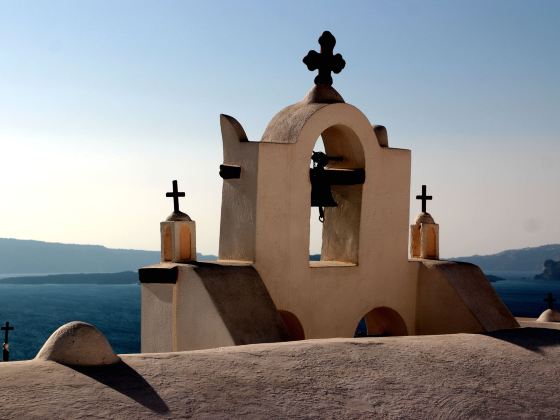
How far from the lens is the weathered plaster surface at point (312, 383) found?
829cm

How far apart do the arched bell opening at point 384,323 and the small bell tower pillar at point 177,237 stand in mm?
3377

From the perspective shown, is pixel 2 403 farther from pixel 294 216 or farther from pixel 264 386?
pixel 294 216

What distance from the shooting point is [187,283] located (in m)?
12.8

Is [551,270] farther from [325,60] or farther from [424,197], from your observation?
[325,60]

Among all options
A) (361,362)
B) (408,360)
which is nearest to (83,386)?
(361,362)

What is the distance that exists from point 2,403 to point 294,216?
6429 mm

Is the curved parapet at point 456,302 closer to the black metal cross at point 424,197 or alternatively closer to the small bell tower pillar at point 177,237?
the black metal cross at point 424,197

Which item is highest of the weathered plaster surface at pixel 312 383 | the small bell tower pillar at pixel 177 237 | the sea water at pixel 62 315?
the small bell tower pillar at pixel 177 237

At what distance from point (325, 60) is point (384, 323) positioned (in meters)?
4.48

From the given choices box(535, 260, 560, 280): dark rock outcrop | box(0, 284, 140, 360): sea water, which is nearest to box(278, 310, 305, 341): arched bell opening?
box(0, 284, 140, 360): sea water

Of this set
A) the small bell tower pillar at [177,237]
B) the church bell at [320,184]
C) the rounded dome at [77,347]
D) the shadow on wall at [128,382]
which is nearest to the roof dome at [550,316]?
the church bell at [320,184]

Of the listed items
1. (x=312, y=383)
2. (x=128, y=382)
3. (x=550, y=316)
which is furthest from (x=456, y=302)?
(x=128, y=382)

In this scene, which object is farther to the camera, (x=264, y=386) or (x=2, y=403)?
(x=264, y=386)

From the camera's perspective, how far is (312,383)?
954 centimetres
